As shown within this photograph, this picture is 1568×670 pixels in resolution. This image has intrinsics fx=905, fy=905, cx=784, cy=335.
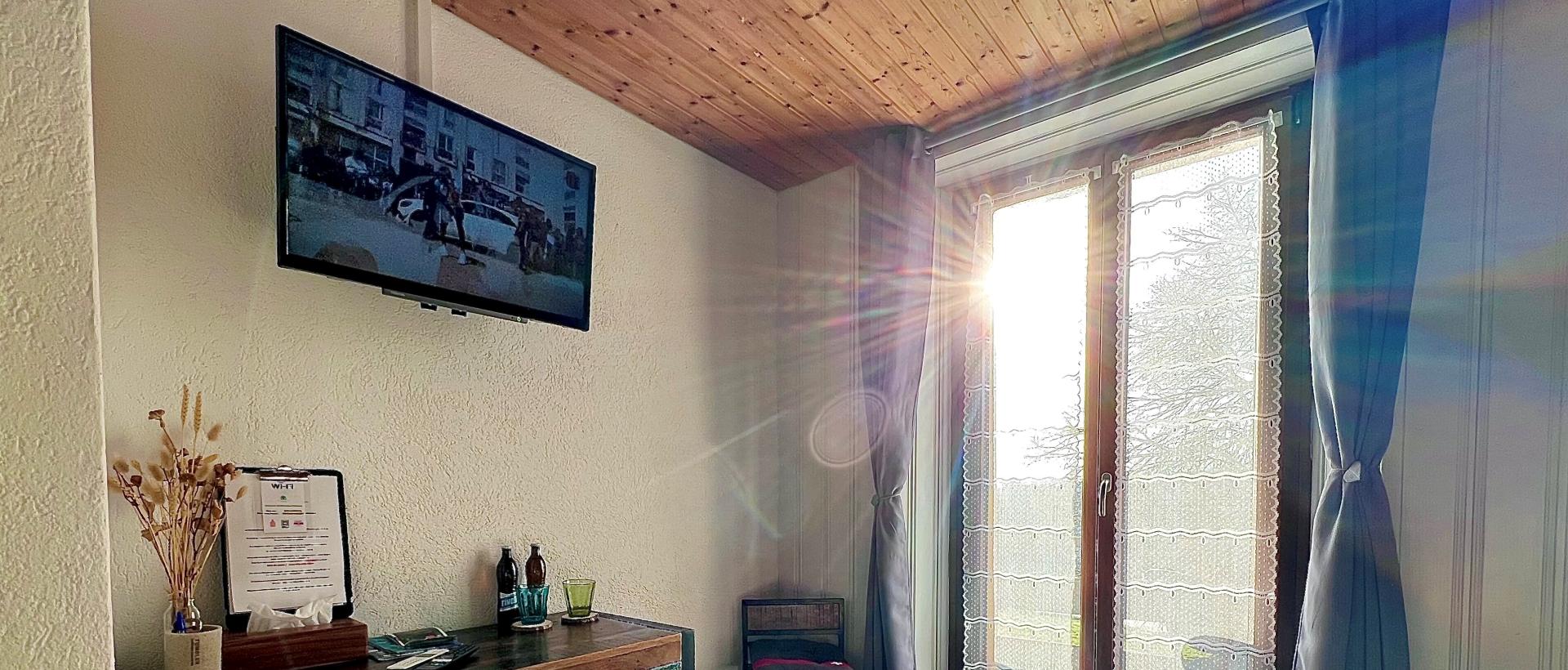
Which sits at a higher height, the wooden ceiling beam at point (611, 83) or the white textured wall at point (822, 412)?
the wooden ceiling beam at point (611, 83)

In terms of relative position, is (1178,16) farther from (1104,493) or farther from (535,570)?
(535,570)

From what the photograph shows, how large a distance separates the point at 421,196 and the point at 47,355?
161 cm

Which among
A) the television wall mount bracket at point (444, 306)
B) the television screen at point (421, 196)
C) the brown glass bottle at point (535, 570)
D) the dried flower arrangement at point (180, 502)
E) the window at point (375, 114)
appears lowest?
the brown glass bottle at point (535, 570)

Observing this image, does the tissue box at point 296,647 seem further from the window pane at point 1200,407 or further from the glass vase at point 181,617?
the window pane at point 1200,407

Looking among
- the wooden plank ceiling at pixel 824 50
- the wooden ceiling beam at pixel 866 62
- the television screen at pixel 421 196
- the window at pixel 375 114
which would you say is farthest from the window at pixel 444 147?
the wooden ceiling beam at pixel 866 62

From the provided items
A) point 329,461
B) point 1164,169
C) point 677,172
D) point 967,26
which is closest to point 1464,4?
point 1164,169

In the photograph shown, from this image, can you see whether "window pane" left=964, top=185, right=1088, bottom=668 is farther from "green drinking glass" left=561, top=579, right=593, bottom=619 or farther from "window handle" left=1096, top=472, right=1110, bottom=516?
"green drinking glass" left=561, top=579, right=593, bottom=619

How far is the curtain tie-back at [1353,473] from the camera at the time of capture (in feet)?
7.00

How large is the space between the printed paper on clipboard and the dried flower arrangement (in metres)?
0.07

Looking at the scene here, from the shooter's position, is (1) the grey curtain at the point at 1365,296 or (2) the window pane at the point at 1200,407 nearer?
(1) the grey curtain at the point at 1365,296

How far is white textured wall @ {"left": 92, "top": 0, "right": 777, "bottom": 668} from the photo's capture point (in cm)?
206

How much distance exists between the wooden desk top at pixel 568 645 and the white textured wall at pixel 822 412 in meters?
1.06

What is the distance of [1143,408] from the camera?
9.38 feet

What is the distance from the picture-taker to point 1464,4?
2.12m
